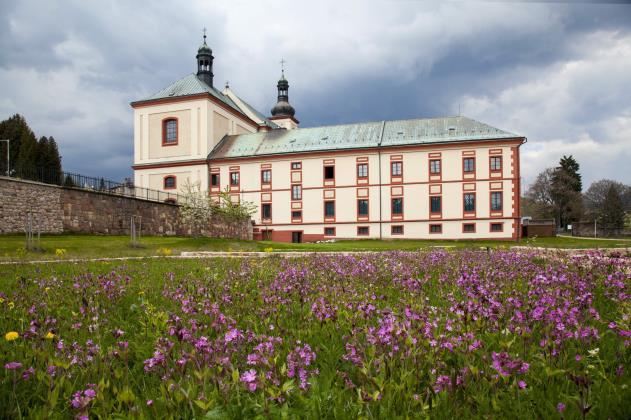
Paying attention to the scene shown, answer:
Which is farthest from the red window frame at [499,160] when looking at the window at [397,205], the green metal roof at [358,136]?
the window at [397,205]

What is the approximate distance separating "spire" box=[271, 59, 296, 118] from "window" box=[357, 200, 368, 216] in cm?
3425

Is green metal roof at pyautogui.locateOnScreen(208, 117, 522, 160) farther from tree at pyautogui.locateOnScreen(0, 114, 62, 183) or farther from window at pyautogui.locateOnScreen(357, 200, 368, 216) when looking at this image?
tree at pyautogui.locateOnScreen(0, 114, 62, 183)

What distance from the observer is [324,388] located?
257 cm

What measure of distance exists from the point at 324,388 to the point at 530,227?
184 ft

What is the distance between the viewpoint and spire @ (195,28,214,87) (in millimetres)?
61625

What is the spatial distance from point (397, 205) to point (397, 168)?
4085 mm

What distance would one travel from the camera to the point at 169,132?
54.2m

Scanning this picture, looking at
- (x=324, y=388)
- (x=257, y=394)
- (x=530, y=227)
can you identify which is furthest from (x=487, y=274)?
(x=530, y=227)

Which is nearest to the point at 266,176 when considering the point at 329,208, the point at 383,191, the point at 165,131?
the point at 329,208

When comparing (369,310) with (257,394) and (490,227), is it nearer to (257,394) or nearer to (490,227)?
(257,394)

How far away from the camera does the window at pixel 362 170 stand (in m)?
48.9

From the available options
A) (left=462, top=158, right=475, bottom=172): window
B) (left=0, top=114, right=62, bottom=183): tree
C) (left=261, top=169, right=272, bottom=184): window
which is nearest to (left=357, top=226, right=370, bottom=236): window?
(left=261, top=169, right=272, bottom=184): window

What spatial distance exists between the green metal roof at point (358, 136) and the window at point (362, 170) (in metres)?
2.09

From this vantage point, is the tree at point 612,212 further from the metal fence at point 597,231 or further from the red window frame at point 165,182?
the red window frame at point 165,182
